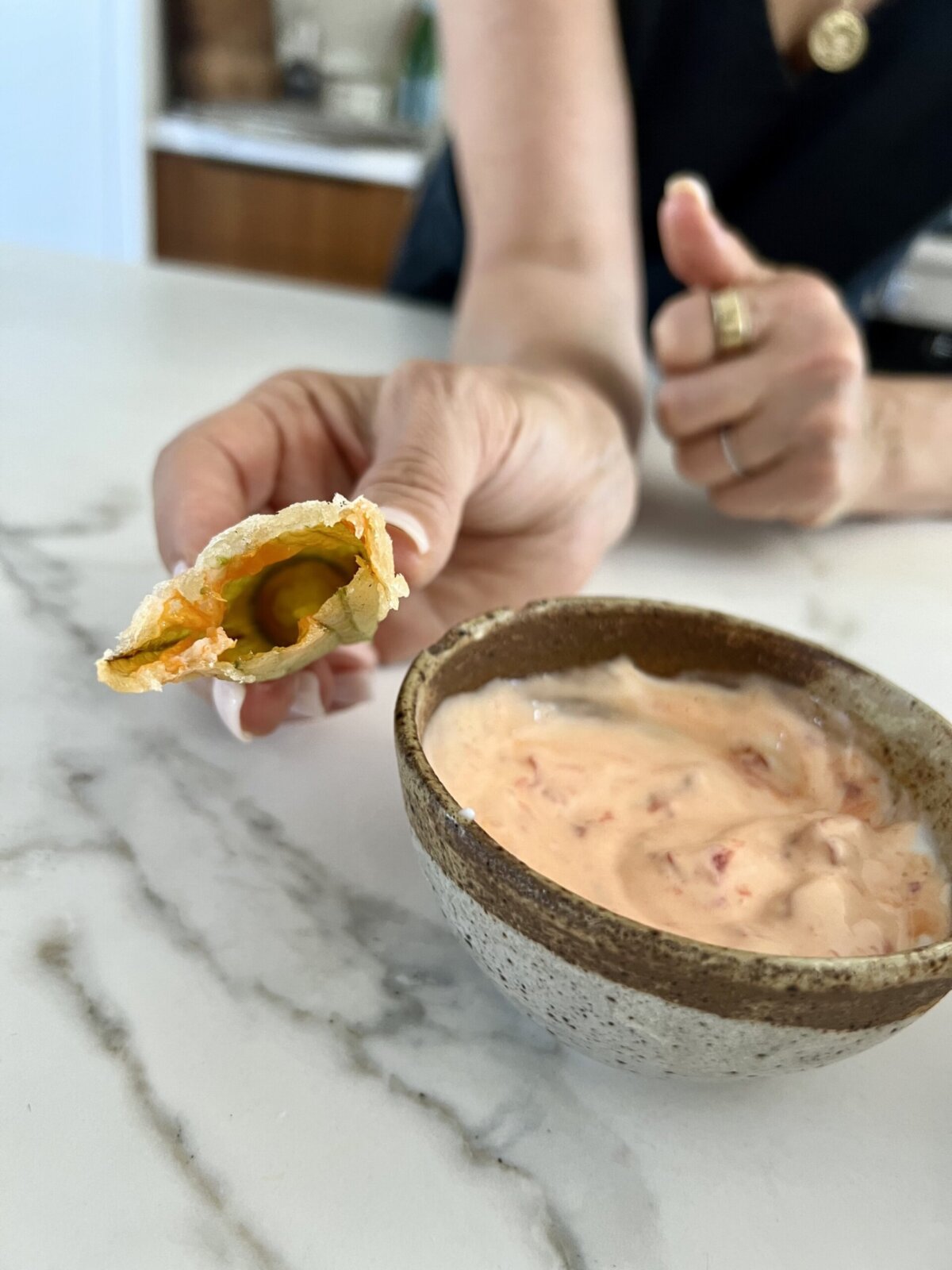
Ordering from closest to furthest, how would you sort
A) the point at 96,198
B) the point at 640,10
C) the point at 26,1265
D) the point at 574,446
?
the point at 26,1265 < the point at 574,446 < the point at 640,10 < the point at 96,198

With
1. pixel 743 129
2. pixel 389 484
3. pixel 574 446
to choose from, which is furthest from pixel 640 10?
pixel 389 484

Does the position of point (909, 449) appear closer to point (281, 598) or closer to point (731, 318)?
point (731, 318)

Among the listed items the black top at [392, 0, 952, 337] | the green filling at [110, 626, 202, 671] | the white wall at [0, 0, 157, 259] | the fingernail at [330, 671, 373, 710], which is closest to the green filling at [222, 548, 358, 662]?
the green filling at [110, 626, 202, 671]

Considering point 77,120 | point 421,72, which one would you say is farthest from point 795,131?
point 77,120

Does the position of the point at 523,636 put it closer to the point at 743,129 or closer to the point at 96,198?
the point at 743,129

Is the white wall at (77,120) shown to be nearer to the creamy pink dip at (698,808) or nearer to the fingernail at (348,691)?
the fingernail at (348,691)

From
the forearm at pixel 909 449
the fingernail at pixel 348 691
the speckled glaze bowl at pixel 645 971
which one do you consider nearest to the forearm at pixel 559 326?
the forearm at pixel 909 449
